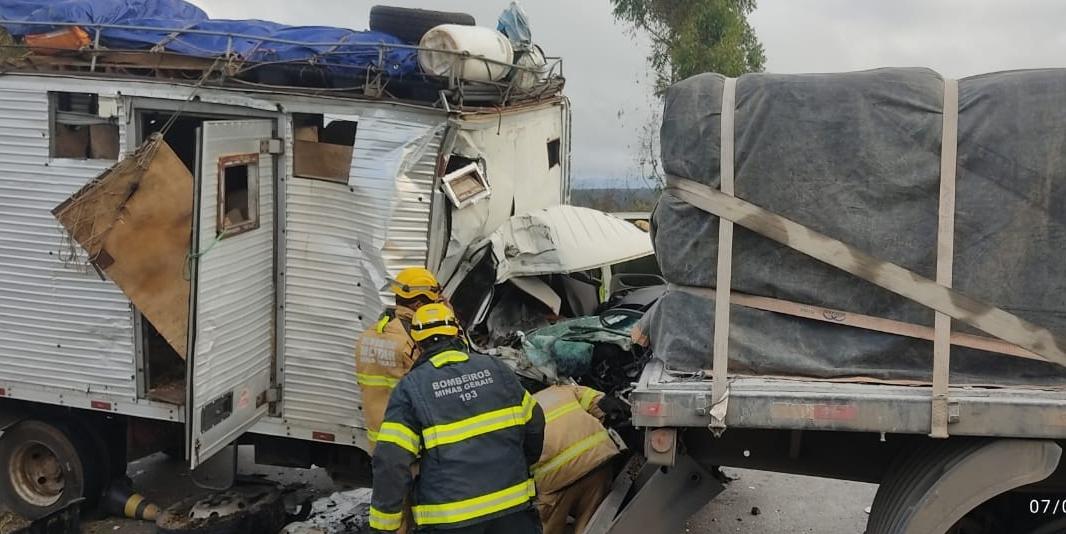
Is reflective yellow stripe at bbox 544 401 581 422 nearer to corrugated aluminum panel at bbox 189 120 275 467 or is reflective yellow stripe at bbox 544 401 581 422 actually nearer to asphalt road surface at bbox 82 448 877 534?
corrugated aluminum panel at bbox 189 120 275 467

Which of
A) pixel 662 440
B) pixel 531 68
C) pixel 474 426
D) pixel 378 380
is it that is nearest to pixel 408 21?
pixel 531 68

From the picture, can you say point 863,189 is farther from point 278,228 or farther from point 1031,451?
point 278,228

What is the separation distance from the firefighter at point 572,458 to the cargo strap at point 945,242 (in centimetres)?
165

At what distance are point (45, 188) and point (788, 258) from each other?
14.0ft

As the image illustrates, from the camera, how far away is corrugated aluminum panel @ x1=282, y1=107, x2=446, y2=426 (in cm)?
464

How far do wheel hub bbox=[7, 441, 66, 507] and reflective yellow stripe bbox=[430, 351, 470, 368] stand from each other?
3.59 m

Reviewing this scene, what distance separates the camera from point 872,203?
321cm

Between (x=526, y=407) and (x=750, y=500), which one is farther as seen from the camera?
(x=750, y=500)

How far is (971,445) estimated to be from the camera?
3.27m

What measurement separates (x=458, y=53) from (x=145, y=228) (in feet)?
6.32

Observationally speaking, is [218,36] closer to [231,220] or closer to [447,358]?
[231,220]

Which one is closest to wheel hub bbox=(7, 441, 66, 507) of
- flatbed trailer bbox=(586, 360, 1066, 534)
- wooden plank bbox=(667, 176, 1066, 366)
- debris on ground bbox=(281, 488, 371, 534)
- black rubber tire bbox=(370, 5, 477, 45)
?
debris on ground bbox=(281, 488, 371, 534)

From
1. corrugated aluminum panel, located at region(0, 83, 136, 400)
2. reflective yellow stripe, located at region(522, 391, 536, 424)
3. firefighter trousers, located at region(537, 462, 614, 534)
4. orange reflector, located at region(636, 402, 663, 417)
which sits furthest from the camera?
corrugated aluminum panel, located at region(0, 83, 136, 400)

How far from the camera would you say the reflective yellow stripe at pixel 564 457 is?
421 centimetres
